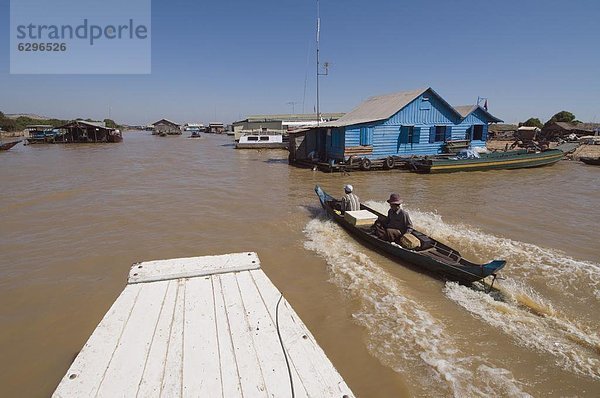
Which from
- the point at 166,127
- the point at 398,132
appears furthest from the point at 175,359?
the point at 166,127

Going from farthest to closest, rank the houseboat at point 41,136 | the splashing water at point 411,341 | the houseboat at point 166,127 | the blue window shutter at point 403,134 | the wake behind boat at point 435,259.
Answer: the houseboat at point 166,127, the houseboat at point 41,136, the blue window shutter at point 403,134, the wake behind boat at point 435,259, the splashing water at point 411,341

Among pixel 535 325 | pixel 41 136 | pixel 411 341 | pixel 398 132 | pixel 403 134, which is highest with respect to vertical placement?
pixel 41 136

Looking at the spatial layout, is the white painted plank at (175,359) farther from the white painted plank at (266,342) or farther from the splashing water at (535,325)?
the splashing water at (535,325)

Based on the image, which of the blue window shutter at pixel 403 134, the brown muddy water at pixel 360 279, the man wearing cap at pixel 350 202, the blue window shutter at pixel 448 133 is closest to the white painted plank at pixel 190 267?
the brown muddy water at pixel 360 279

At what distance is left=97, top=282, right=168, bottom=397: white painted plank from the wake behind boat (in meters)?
5.06

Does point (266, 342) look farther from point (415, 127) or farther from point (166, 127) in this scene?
point (166, 127)

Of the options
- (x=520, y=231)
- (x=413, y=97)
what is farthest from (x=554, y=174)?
(x=520, y=231)

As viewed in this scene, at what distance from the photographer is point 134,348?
90.4 inches

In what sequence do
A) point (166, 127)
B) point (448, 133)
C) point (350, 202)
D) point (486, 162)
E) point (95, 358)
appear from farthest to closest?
point (166, 127) → point (448, 133) → point (486, 162) → point (350, 202) → point (95, 358)

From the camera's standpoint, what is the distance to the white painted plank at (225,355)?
1957 millimetres

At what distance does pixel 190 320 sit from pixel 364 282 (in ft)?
14.1

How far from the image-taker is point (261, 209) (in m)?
12.0

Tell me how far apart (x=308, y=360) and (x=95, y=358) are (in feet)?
4.82

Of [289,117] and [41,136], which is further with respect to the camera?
[289,117]
